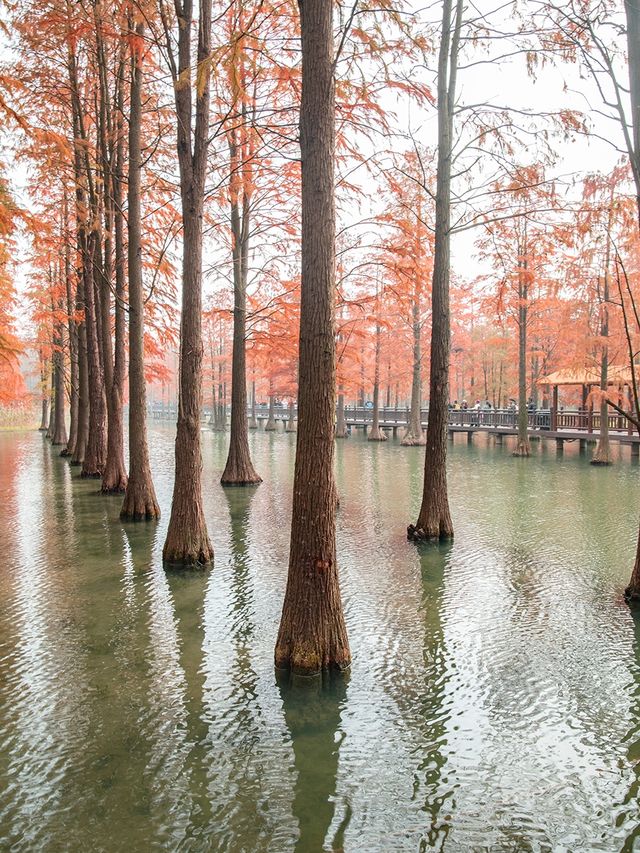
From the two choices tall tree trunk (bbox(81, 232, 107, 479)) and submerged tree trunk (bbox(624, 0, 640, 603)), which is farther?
tall tree trunk (bbox(81, 232, 107, 479))

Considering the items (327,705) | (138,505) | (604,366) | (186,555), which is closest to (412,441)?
(604,366)

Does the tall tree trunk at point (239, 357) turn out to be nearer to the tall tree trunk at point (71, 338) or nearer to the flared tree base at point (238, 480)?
the flared tree base at point (238, 480)

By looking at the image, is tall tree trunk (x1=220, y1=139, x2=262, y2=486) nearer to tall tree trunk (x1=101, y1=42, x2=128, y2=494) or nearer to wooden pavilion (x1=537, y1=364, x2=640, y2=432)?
tall tree trunk (x1=101, y1=42, x2=128, y2=494)

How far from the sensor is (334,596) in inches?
188

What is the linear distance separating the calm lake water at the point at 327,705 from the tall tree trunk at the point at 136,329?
64.4 inches

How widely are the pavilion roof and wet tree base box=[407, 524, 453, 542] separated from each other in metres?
12.5

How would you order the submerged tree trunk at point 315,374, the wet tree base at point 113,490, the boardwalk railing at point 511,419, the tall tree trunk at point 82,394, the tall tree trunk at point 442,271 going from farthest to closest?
the boardwalk railing at point 511,419 → the tall tree trunk at point 82,394 → the wet tree base at point 113,490 → the tall tree trunk at point 442,271 → the submerged tree trunk at point 315,374

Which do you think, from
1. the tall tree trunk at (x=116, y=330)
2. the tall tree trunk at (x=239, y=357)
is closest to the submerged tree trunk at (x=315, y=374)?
the tall tree trunk at (x=116, y=330)

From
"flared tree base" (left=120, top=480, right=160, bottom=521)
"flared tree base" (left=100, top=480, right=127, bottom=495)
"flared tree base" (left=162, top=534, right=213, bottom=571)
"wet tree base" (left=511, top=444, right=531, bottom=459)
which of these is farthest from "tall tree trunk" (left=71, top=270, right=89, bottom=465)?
"wet tree base" (left=511, top=444, right=531, bottom=459)

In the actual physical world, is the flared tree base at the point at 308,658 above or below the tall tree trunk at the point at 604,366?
below

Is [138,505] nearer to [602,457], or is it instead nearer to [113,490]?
[113,490]

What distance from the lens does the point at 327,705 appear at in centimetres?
452

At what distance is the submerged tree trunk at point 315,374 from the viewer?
458 centimetres

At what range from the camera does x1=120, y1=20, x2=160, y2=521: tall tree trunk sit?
10781 mm
